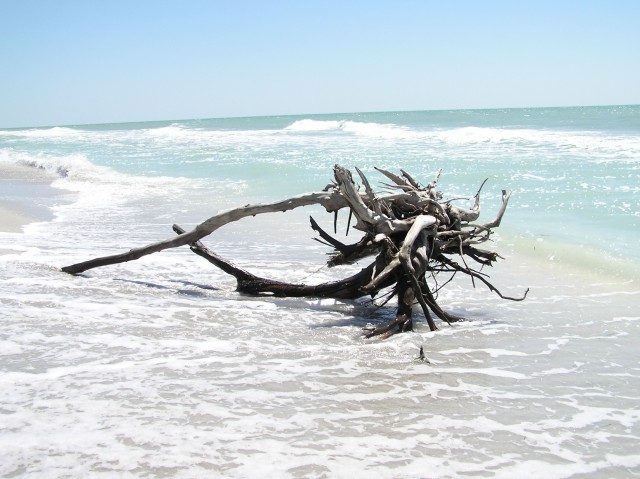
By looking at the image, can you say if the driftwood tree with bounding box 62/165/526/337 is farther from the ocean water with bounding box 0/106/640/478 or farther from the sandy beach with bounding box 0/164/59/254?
the sandy beach with bounding box 0/164/59/254

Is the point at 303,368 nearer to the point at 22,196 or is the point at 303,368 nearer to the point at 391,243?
the point at 391,243

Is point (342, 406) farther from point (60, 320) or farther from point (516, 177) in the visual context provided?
point (516, 177)

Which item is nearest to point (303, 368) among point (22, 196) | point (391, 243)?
point (391, 243)

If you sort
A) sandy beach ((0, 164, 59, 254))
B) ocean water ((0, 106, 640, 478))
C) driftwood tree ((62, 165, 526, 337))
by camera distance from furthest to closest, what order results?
sandy beach ((0, 164, 59, 254)), driftwood tree ((62, 165, 526, 337)), ocean water ((0, 106, 640, 478))

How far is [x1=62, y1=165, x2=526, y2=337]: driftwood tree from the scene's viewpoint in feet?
16.3

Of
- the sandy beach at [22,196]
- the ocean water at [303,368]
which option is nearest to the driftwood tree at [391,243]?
the ocean water at [303,368]

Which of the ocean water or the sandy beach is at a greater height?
the sandy beach

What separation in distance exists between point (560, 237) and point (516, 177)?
20.9ft

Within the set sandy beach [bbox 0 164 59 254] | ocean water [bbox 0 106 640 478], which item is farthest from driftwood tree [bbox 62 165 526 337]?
sandy beach [bbox 0 164 59 254]

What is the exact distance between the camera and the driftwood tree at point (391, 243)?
4.98 meters

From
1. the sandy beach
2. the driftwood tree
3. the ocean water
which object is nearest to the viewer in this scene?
the ocean water

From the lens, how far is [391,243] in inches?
201

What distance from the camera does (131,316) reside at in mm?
5172

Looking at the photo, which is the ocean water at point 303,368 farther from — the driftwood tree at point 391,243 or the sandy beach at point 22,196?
the sandy beach at point 22,196
